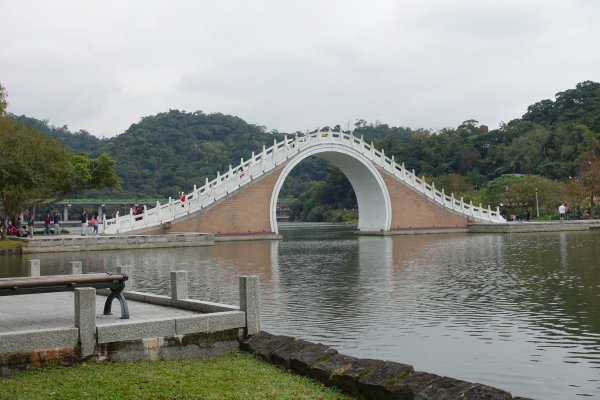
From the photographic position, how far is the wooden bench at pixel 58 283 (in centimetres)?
650

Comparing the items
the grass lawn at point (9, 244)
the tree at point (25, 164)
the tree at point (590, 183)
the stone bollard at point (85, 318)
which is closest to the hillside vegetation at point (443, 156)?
the tree at point (590, 183)

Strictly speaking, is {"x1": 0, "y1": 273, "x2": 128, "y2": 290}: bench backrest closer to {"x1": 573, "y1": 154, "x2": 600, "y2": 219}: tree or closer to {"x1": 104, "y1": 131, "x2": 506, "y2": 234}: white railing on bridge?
{"x1": 104, "y1": 131, "x2": 506, "y2": 234}: white railing on bridge

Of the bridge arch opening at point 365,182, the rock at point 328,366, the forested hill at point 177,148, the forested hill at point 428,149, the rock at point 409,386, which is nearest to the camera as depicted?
the rock at point 409,386

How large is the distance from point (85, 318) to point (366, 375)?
2641 millimetres

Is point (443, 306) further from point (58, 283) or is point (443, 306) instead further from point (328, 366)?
point (58, 283)

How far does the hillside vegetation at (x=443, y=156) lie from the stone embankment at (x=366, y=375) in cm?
3882

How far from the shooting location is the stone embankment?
477 cm

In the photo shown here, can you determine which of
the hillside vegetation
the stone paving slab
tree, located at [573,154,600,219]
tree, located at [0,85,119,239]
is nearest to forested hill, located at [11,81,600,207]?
the hillside vegetation

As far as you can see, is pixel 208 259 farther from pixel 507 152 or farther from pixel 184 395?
pixel 507 152

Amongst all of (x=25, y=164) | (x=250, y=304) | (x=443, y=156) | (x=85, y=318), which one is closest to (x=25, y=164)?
(x=25, y=164)

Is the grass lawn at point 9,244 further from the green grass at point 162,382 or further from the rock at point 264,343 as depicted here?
the green grass at point 162,382

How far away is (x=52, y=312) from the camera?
26.5ft

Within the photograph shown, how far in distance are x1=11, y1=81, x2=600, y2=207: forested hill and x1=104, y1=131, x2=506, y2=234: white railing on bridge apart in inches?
532

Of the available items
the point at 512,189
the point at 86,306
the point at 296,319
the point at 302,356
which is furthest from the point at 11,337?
the point at 512,189
